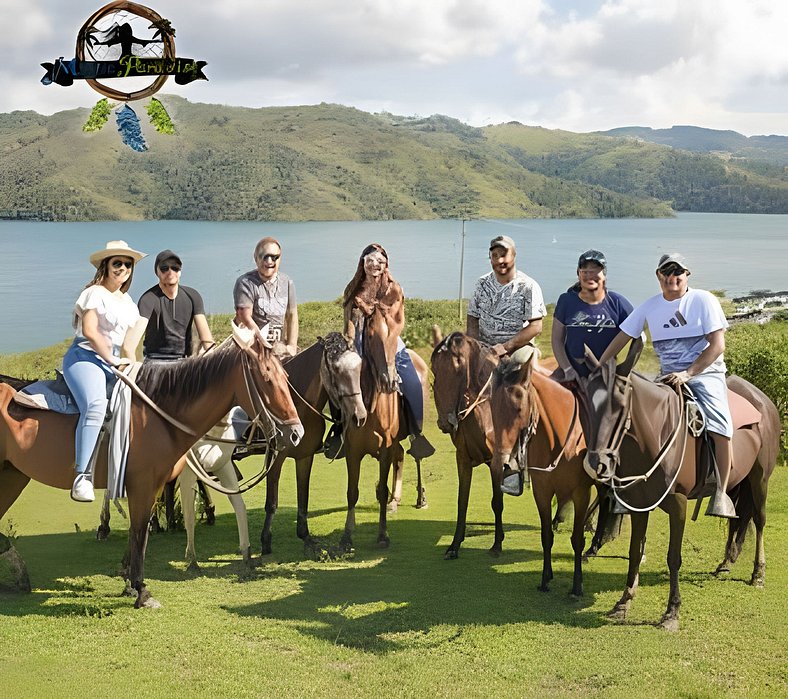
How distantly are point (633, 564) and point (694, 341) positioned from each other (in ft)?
6.19

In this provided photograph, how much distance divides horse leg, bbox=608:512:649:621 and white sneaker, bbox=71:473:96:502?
13.8ft

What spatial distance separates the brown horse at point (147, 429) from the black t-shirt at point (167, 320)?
127 centimetres

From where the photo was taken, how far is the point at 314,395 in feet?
25.5

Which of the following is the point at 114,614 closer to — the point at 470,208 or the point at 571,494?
the point at 571,494

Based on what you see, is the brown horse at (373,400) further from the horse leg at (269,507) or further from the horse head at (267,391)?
the horse head at (267,391)

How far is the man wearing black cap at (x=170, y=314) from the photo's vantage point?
762 centimetres

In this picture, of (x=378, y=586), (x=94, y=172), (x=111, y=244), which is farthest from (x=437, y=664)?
(x=94, y=172)

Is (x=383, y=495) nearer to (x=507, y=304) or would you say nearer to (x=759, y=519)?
(x=507, y=304)

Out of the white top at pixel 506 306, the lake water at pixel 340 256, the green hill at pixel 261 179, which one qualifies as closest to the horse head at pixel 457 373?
the white top at pixel 506 306

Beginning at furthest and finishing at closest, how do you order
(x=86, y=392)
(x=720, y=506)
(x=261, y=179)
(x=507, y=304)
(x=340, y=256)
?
(x=261, y=179)
(x=340, y=256)
(x=507, y=304)
(x=720, y=506)
(x=86, y=392)

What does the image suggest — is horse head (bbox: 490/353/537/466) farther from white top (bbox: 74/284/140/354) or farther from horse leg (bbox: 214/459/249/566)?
white top (bbox: 74/284/140/354)

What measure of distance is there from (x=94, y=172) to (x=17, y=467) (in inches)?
5953

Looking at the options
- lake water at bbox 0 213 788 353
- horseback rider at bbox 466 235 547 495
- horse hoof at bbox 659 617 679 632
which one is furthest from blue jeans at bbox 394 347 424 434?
lake water at bbox 0 213 788 353

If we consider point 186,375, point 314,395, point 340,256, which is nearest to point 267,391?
point 186,375
